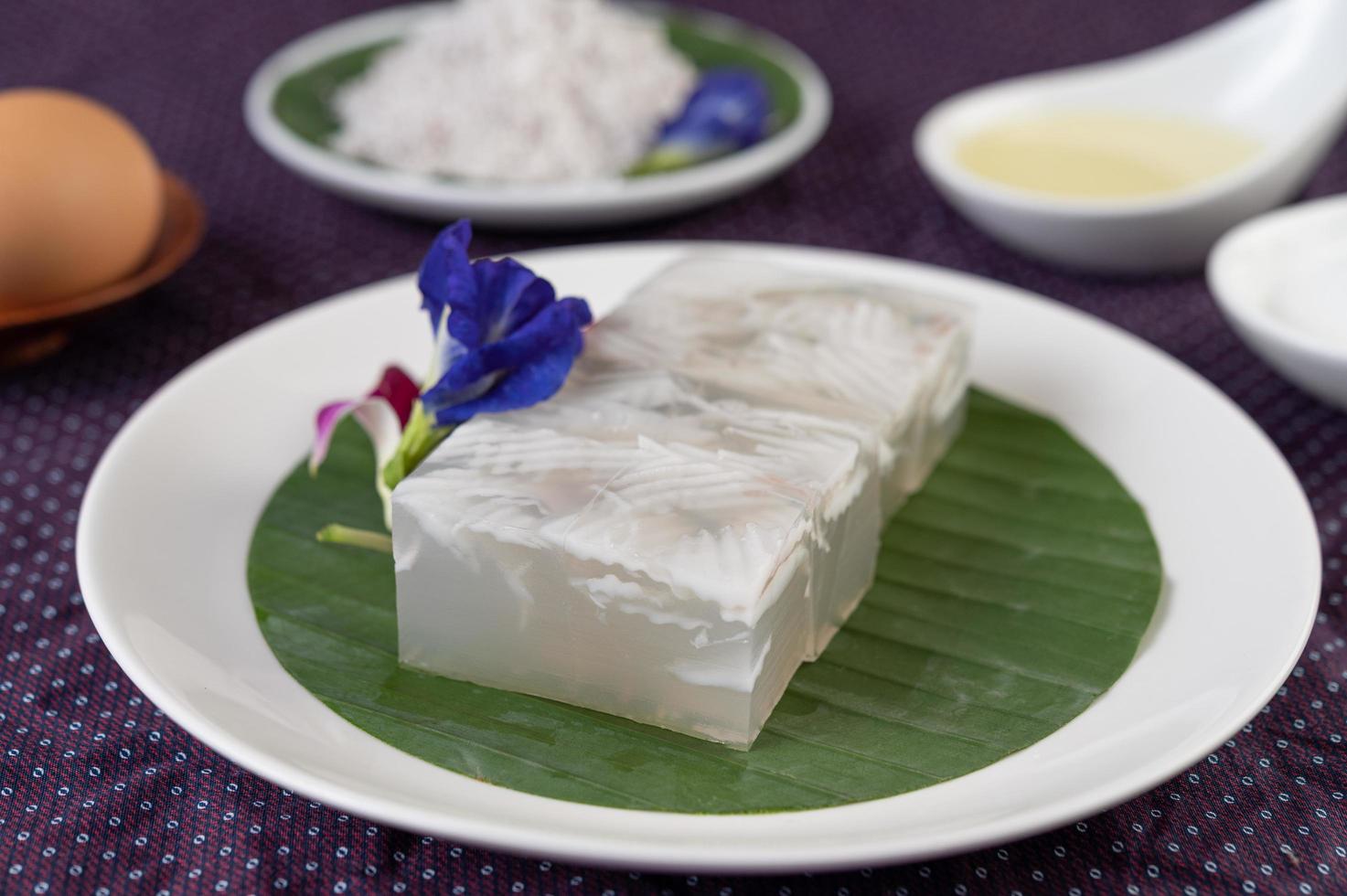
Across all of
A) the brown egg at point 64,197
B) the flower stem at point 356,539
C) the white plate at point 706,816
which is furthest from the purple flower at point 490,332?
the brown egg at point 64,197

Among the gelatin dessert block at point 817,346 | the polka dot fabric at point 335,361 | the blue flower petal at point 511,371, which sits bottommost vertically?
the polka dot fabric at point 335,361

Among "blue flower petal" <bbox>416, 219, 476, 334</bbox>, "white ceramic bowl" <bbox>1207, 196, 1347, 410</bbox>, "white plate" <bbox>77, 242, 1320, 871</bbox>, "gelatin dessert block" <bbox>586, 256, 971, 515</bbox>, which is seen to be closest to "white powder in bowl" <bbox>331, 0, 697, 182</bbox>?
"white plate" <bbox>77, 242, 1320, 871</bbox>

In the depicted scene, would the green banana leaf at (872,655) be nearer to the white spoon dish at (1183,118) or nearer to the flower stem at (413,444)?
the flower stem at (413,444)

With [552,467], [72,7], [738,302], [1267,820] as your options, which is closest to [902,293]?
[738,302]

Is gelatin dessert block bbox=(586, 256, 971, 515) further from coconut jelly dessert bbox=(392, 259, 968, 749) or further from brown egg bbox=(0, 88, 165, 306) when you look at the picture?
brown egg bbox=(0, 88, 165, 306)

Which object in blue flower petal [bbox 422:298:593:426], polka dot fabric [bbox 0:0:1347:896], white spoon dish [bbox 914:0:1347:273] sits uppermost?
blue flower petal [bbox 422:298:593:426]
